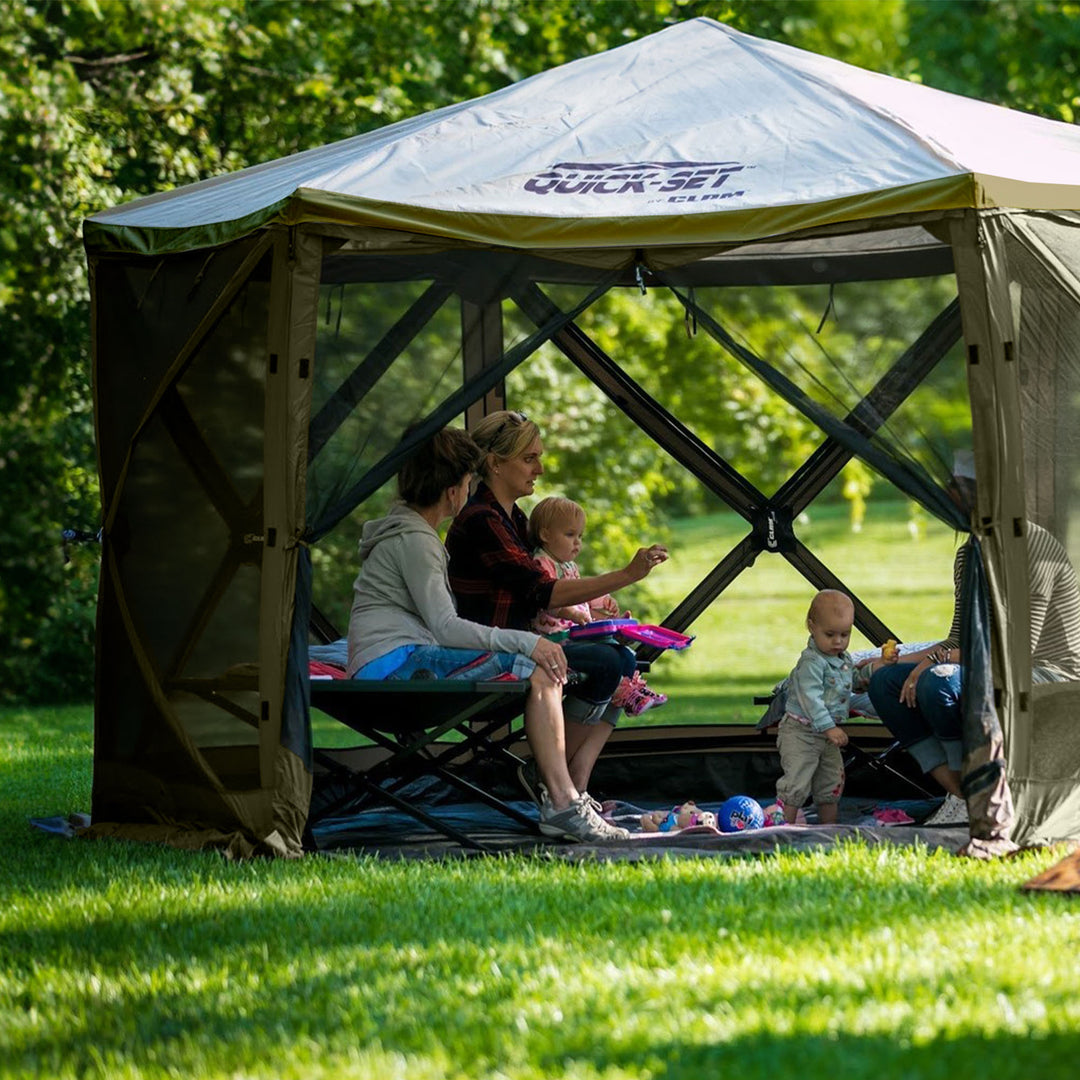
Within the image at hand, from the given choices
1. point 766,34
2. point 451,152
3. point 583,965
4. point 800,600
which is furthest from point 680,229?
point 800,600

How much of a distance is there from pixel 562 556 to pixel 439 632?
1.00 meters

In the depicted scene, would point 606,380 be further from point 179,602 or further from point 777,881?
point 777,881

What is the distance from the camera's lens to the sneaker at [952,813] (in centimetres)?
575

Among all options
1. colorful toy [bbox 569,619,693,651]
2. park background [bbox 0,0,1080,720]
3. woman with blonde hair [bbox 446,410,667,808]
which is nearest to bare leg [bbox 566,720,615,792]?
woman with blonde hair [bbox 446,410,667,808]

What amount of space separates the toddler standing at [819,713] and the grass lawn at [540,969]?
2.41ft

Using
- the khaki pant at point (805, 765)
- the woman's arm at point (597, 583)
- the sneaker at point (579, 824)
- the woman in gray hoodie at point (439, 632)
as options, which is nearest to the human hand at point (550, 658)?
the woman in gray hoodie at point (439, 632)

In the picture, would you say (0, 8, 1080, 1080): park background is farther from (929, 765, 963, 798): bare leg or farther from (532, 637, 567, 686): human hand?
(532, 637, 567, 686): human hand

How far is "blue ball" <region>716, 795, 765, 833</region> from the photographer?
593 centimetres

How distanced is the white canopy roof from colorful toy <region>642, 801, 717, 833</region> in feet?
6.12

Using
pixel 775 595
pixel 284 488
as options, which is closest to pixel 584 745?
pixel 284 488

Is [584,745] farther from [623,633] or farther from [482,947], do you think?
[482,947]

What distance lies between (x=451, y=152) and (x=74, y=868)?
2549 millimetres

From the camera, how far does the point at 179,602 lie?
20.0 ft

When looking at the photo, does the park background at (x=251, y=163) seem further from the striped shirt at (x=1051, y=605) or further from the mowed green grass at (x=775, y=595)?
the striped shirt at (x=1051, y=605)
